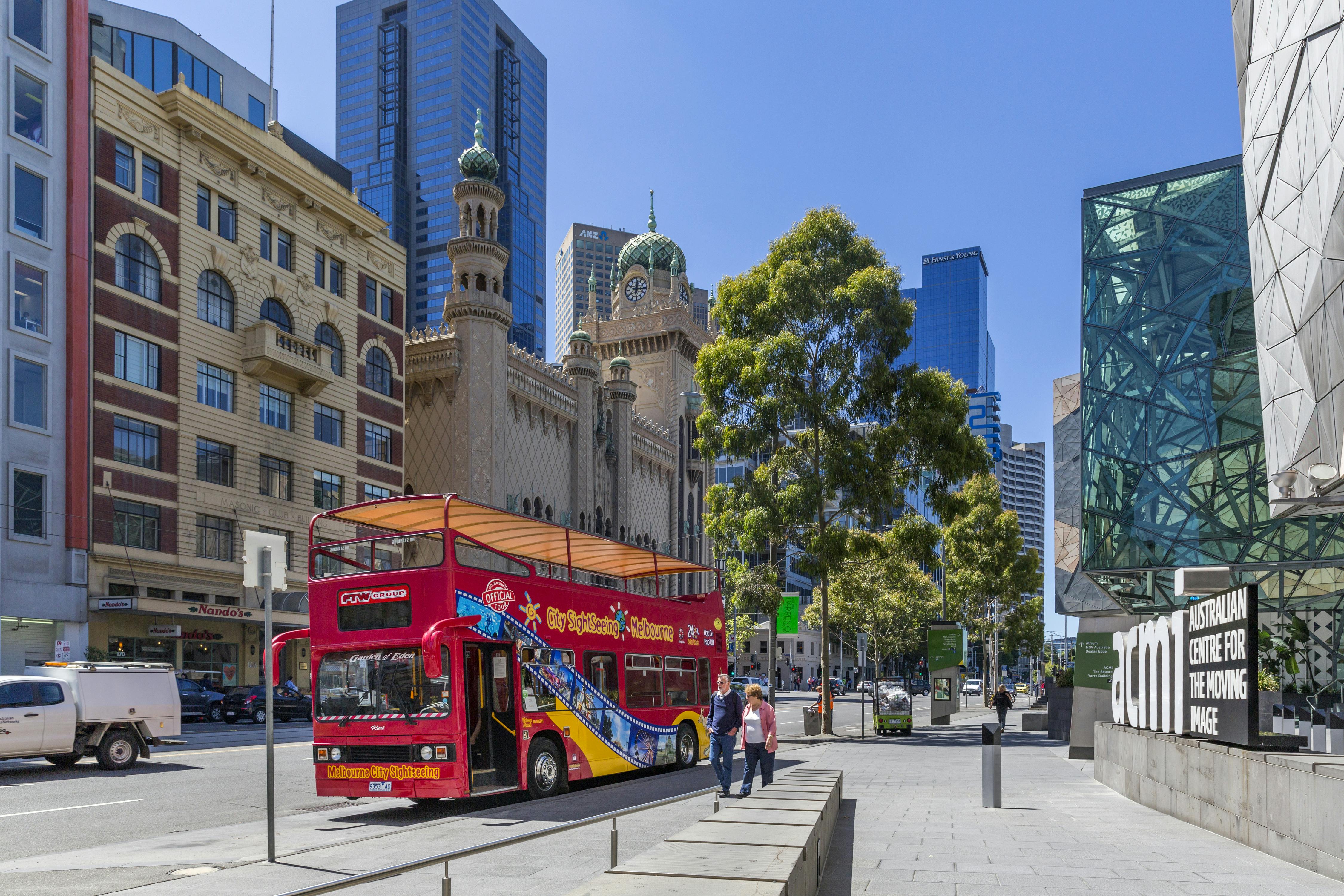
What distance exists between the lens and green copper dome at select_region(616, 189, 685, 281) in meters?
103

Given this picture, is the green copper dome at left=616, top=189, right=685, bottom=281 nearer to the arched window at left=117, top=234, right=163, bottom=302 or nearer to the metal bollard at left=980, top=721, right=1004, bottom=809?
the arched window at left=117, top=234, right=163, bottom=302

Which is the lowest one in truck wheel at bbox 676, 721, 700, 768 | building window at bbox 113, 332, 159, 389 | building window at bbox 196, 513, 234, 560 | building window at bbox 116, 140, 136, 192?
truck wheel at bbox 676, 721, 700, 768

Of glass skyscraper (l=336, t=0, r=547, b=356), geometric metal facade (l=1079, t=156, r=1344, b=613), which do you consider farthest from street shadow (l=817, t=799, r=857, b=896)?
glass skyscraper (l=336, t=0, r=547, b=356)

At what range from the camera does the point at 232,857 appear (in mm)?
11953

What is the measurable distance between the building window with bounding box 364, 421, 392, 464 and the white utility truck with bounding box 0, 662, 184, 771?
31170 millimetres

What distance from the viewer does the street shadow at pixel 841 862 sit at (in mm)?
9438

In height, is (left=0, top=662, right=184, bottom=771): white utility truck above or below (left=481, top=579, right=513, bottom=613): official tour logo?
below

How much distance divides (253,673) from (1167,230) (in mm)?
38221

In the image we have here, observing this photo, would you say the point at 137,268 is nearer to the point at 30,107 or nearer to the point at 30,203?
the point at 30,203

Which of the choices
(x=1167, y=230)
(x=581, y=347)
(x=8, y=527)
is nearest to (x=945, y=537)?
(x=1167, y=230)

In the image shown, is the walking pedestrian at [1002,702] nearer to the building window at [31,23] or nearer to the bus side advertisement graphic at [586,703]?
the bus side advertisement graphic at [586,703]

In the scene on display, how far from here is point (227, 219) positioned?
4672cm

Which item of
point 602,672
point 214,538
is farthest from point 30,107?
point 602,672

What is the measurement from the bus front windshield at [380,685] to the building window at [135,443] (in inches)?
1144
